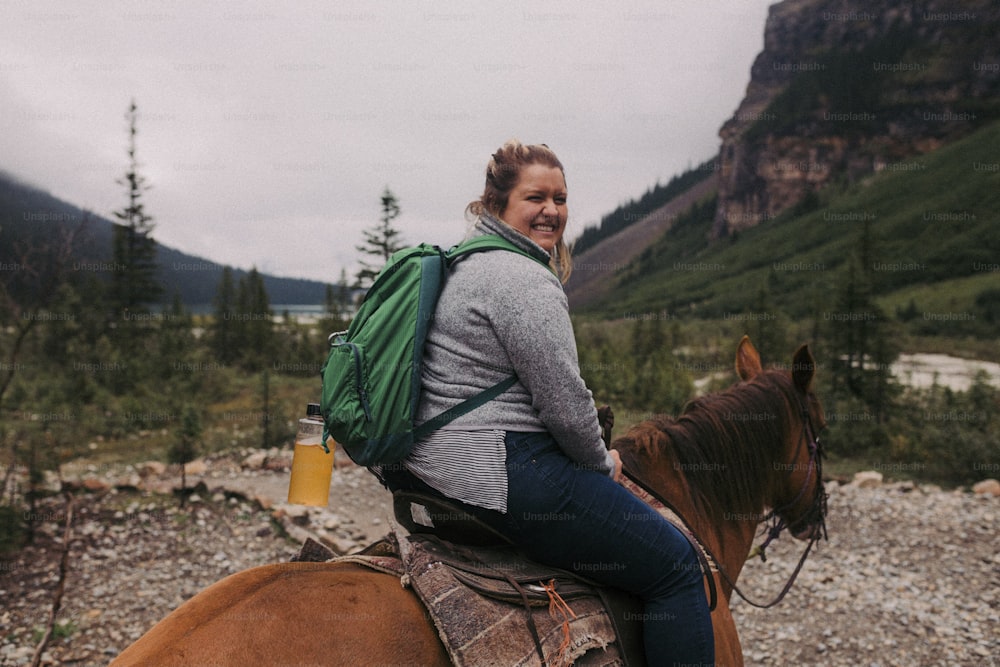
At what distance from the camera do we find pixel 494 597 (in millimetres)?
1884

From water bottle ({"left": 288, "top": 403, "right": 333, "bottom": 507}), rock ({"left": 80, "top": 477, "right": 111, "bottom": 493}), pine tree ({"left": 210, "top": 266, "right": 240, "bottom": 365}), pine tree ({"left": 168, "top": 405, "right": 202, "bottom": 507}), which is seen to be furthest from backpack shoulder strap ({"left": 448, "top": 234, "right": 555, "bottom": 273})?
pine tree ({"left": 210, "top": 266, "right": 240, "bottom": 365})

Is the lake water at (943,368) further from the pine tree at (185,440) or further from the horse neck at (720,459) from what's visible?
the pine tree at (185,440)

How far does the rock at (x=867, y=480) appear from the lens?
9.12 meters

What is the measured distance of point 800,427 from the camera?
373 centimetres

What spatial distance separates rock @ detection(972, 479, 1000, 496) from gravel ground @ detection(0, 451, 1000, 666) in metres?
0.24

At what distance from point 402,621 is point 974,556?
25.0 feet

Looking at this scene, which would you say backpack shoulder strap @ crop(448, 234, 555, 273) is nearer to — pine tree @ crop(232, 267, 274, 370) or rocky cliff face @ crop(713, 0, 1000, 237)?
pine tree @ crop(232, 267, 274, 370)

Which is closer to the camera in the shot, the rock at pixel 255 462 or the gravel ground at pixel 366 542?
the gravel ground at pixel 366 542

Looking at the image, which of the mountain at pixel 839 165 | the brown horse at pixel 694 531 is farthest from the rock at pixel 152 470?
the mountain at pixel 839 165

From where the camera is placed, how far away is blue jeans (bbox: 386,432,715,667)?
1857mm

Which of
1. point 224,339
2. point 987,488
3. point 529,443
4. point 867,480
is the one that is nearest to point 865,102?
point 224,339

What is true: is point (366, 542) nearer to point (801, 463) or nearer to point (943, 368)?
point (801, 463)

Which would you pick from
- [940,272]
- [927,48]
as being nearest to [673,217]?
[927,48]

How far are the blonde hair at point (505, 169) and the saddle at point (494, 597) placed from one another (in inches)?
44.6
